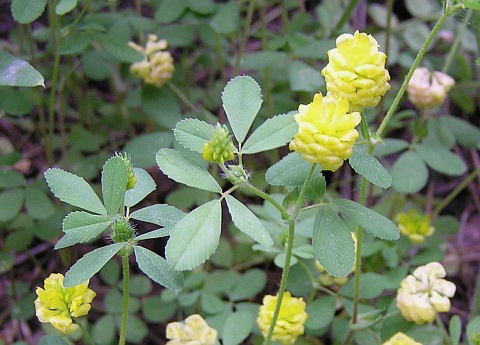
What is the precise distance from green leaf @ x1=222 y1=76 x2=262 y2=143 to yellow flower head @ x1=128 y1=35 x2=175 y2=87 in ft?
2.41

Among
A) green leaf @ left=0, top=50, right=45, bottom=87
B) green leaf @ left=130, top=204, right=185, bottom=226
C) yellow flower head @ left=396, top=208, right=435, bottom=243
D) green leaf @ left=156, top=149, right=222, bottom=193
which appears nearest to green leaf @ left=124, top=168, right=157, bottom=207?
green leaf @ left=130, top=204, right=185, bottom=226

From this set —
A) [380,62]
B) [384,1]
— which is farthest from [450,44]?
[380,62]

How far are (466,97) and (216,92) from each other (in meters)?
0.87

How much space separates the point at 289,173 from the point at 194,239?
224mm

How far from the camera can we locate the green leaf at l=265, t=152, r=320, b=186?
0.93 metres

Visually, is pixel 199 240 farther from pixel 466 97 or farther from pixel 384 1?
pixel 384 1

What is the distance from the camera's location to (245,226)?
804 millimetres

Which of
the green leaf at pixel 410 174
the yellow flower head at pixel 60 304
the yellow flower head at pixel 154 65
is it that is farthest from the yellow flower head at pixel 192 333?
the yellow flower head at pixel 154 65

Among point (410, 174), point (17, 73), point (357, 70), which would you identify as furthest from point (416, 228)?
point (17, 73)

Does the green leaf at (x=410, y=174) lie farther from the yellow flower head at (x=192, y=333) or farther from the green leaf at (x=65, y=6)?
the green leaf at (x=65, y=6)

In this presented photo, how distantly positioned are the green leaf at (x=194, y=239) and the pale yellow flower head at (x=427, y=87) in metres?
0.93

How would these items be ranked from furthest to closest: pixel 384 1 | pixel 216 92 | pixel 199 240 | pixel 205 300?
pixel 384 1 → pixel 216 92 → pixel 205 300 → pixel 199 240

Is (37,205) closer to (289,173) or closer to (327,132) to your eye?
(289,173)

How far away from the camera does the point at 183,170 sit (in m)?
0.84
